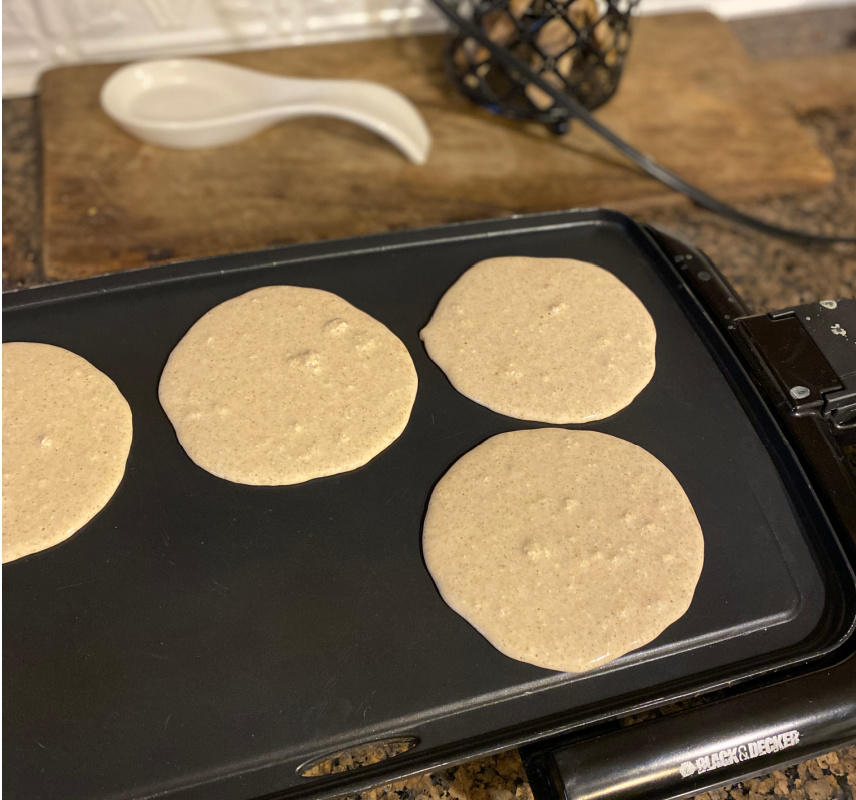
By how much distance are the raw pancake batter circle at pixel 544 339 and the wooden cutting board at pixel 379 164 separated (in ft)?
0.91

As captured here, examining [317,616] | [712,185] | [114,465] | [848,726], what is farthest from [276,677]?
[712,185]

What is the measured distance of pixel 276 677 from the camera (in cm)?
60

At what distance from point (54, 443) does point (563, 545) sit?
0.46 meters

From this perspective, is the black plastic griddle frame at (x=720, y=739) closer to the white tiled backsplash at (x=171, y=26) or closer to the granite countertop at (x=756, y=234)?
the granite countertop at (x=756, y=234)

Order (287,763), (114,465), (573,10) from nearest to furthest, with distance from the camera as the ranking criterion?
(287,763) < (114,465) < (573,10)

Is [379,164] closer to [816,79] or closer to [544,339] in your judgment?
A: [544,339]

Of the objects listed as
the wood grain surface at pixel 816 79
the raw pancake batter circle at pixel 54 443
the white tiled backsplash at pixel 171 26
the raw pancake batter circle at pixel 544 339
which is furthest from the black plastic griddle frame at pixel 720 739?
the white tiled backsplash at pixel 171 26

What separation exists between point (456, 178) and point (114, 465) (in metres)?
0.66

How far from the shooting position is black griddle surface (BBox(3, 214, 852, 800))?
1.88 ft

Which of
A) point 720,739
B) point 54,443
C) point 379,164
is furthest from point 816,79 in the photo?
point 54,443

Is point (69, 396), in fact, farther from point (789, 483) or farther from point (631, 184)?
point (631, 184)

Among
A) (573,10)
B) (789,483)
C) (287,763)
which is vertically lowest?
(287,763)

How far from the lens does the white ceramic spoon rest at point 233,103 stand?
1.10 m

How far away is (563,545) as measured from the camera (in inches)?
26.3
